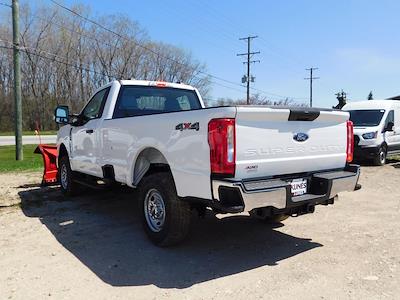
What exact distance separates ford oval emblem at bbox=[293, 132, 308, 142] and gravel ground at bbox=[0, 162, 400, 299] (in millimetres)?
1325

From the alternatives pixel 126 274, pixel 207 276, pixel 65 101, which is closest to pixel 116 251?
pixel 126 274

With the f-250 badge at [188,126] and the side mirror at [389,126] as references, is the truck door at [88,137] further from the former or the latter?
the side mirror at [389,126]

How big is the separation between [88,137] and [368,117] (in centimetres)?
1151

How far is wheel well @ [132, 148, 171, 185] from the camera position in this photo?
5551mm

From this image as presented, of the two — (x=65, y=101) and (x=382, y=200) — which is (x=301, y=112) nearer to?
(x=382, y=200)

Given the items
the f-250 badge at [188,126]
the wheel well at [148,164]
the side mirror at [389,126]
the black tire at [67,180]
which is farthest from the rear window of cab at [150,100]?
the side mirror at [389,126]

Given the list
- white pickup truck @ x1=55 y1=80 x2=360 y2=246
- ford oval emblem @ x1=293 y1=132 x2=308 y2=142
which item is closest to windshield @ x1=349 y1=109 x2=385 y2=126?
white pickup truck @ x1=55 y1=80 x2=360 y2=246

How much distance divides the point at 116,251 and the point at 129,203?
2.88m

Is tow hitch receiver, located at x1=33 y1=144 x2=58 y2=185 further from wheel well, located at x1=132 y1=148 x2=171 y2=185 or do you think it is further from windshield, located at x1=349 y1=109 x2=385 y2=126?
windshield, located at x1=349 y1=109 x2=385 y2=126

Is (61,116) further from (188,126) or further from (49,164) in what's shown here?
(188,126)

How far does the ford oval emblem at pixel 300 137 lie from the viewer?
16.3 ft

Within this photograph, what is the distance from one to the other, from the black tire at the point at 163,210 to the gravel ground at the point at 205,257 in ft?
0.63

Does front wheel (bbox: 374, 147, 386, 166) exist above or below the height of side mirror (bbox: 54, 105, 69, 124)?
below

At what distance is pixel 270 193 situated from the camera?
446 centimetres
